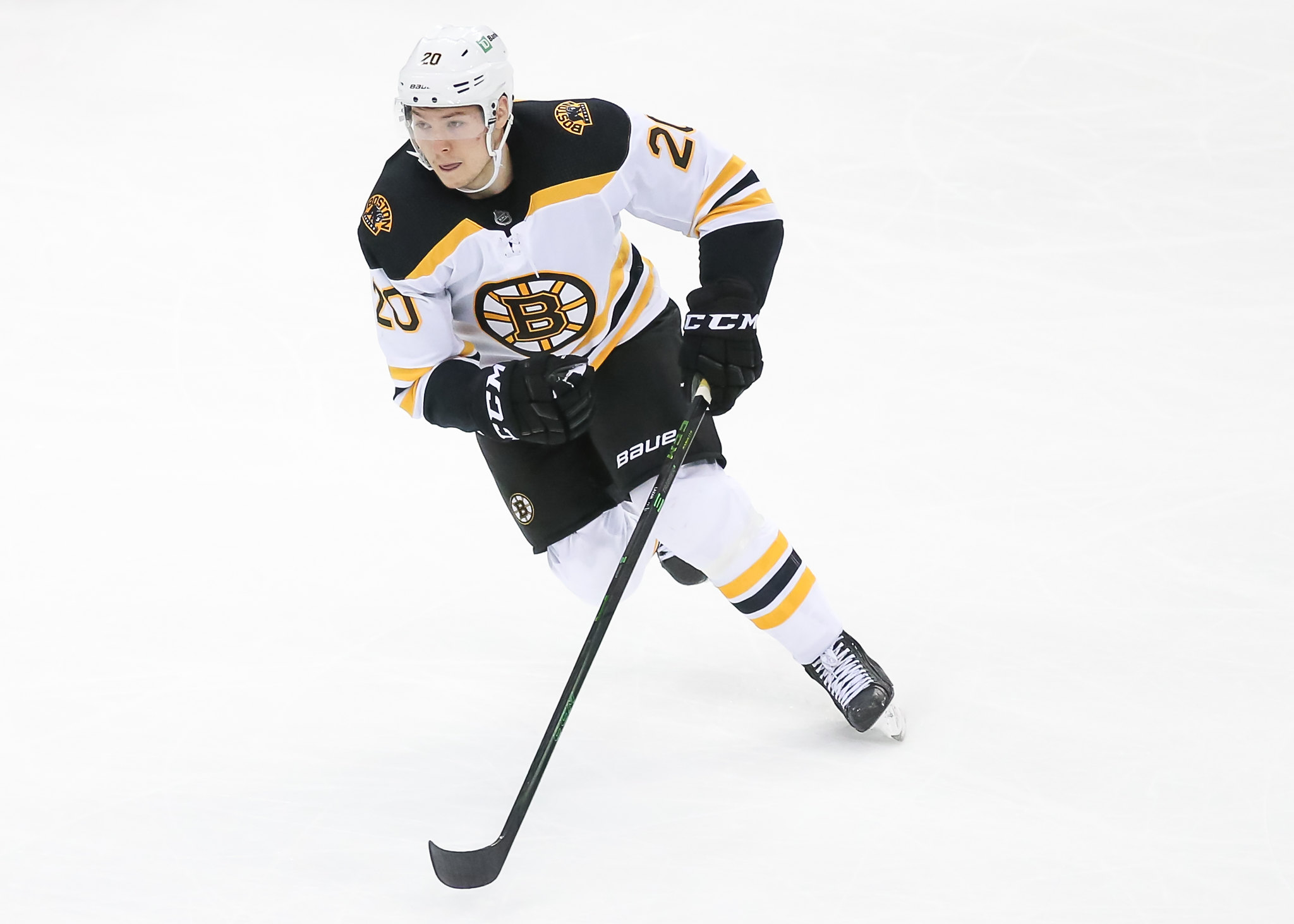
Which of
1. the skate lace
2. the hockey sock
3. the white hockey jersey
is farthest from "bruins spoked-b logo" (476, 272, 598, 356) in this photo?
the skate lace

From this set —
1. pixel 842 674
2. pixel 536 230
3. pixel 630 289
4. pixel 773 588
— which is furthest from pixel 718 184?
pixel 842 674

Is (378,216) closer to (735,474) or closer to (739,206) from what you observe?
(739,206)

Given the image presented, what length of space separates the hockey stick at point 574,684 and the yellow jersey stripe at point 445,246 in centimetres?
46

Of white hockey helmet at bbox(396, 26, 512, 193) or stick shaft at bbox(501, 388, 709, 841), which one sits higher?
white hockey helmet at bbox(396, 26, 512, 193)

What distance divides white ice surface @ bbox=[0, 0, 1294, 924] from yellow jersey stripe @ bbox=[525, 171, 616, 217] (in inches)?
38.1

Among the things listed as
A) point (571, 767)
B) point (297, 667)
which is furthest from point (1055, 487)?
point (297, 667)

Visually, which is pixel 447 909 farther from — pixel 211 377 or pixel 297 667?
pixel 211 377

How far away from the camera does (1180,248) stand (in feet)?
13.5

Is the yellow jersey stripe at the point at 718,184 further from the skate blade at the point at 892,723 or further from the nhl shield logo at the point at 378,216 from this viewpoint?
the skate blade at the point at 892,723

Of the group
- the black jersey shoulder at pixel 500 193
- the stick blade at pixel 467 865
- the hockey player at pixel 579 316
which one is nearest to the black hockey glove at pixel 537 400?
the hockey player at pixel 579 316

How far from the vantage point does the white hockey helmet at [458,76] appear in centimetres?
206

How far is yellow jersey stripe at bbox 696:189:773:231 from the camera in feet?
7.84

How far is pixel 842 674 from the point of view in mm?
2408

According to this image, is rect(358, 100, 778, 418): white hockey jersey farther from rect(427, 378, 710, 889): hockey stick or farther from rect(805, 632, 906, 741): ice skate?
rect(805, 632, 906, 741): ice skate
